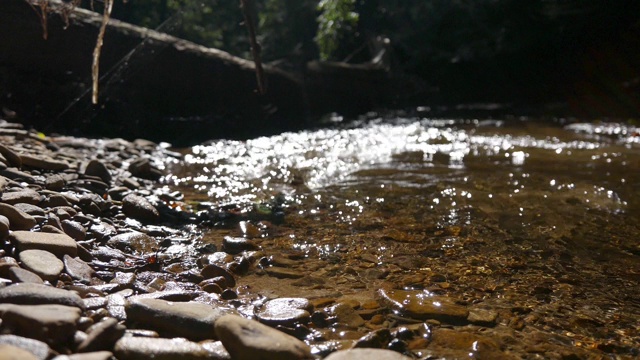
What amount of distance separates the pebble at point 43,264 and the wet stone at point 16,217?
1.31 ft

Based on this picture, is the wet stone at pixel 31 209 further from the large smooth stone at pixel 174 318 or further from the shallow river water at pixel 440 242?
the large smooth stone at pixel 174 318

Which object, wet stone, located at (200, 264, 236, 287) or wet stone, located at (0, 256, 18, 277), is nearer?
wet stone, located at (0, 256, 18, 277)

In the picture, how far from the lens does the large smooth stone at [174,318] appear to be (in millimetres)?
2580

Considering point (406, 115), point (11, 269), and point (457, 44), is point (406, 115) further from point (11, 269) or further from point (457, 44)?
point (11, 269)

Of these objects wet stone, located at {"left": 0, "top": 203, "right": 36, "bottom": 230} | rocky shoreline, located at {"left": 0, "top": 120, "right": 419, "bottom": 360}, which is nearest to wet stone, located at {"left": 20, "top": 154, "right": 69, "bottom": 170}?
rocky shoreline, located at {"left": 0, "top": 120, "right": 419, "bottom": 360}

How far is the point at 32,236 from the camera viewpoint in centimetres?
318

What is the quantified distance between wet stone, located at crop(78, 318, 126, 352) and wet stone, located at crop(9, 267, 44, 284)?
0.51 metres

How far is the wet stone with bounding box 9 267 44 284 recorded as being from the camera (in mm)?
2682

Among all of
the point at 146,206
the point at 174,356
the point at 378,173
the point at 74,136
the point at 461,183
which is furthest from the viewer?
the point at 74,136

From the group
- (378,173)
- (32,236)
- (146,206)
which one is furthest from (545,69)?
(32,236)

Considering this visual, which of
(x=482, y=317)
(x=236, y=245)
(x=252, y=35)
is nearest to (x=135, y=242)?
(x=236, y=245)

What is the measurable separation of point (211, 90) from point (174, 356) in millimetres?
8876

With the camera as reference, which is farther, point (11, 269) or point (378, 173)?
point (378, 173)

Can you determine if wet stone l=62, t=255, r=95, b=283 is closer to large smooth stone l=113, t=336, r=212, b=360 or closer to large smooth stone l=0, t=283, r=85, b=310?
large smooth stone l=0, t=283, r=85, b=310
